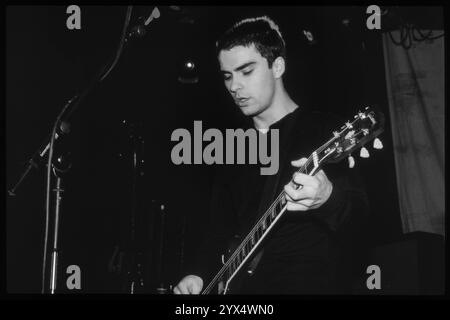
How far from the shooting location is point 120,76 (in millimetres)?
1958

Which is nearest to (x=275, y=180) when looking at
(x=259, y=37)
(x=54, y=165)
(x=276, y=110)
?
(x=276, y=110)

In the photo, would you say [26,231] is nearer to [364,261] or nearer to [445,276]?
→ [364,261]

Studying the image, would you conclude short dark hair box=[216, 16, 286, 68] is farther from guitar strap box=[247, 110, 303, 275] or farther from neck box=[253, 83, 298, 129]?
guitar strap box=[247, 110, 303, 275]

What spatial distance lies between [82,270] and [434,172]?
4.24 ft

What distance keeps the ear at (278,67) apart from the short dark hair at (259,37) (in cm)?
1

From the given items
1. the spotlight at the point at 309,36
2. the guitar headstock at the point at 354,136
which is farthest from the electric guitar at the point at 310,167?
the spotlight at the point at 309,36

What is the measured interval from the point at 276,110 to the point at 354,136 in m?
0.38

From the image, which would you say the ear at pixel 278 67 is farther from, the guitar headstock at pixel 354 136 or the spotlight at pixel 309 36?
the guitar headstock at pixel 354 136

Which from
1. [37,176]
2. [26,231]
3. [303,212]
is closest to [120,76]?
[37,176]

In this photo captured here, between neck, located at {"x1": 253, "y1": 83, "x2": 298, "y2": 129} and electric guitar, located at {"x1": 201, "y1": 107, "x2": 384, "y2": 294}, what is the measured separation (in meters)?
0.22

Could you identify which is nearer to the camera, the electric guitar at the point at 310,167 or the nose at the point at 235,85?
the electric guitar at the point at 310,167

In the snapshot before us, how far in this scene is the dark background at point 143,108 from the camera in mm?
1808

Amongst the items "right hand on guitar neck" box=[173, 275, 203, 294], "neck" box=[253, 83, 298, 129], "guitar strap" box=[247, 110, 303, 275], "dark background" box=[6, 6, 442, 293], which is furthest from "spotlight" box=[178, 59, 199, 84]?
"right hand on guitar neck" box=[173, 275, 203, 294]

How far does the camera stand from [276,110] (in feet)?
5.80
